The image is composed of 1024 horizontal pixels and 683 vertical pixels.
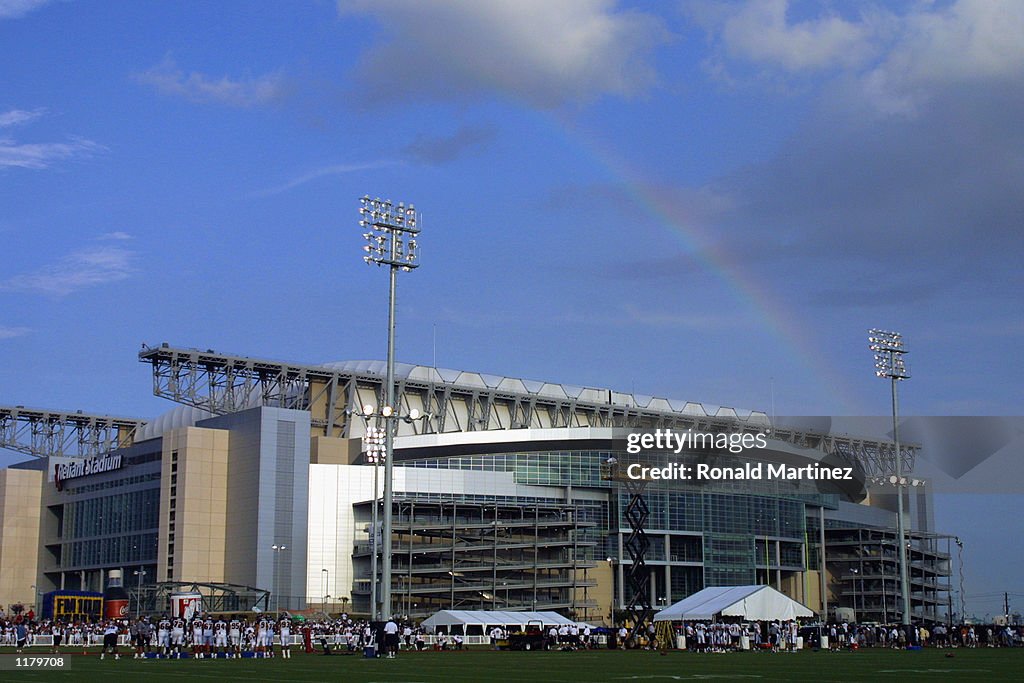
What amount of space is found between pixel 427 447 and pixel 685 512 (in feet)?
94.7

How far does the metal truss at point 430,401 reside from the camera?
130 meters

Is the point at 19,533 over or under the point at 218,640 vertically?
over

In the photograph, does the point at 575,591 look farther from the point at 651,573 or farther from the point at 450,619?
the point at 450,619

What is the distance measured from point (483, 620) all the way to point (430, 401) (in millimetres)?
65144

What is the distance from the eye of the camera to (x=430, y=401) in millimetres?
143875

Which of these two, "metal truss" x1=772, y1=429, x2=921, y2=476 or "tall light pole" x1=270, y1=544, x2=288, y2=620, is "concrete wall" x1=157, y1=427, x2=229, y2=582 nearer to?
"tall light pole" x1=270, y1=544, x2=288, y2=620

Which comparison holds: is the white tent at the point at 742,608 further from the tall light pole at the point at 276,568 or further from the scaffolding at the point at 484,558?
the tall light pole at the point at 276,568

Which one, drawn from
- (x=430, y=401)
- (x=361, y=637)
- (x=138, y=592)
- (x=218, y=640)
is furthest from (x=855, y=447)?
(x=218, y=640)

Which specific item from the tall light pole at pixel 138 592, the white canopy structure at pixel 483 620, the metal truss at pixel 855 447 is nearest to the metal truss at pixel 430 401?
the metal truss at pixel 855 447

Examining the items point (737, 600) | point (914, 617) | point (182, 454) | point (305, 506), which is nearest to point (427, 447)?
Result: point (305, 506)

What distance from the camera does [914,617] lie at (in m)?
172

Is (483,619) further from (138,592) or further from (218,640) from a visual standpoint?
(138,592)

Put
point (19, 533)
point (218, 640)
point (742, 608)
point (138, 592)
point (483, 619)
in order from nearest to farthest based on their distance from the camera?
point (218, 640) < point (742, 608) < point (483, 619) < point (138, 592) < point (19, 533)

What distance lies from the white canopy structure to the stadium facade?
1310 inches
